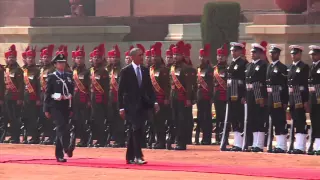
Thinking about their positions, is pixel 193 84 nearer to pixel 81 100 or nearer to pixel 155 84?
pixel 155 84

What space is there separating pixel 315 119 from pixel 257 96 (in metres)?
1.39

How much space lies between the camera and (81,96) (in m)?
31.5

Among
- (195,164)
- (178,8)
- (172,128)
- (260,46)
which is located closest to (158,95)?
(172,128)

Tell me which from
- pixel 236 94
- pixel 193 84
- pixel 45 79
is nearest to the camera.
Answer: pixel 236 94

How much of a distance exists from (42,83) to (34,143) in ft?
4.38

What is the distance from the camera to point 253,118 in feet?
94.9

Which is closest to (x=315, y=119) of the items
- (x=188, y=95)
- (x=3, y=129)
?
(x=188, y=95)

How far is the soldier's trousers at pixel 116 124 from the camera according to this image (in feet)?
102

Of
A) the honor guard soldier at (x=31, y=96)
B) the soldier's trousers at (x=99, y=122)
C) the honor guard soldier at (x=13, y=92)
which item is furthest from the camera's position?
the honor guard soldier at (x=13, y=92)

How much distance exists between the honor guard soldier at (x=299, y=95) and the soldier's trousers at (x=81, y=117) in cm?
527

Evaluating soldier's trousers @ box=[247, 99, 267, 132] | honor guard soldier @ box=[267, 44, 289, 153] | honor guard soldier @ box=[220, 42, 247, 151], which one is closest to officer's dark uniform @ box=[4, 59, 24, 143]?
honor guard soldier @ box=[220, 42, 247, 151]

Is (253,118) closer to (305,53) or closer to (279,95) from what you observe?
(279,95)

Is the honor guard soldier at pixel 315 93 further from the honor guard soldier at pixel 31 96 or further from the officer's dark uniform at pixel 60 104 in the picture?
the honor guard soldier at pixel 31 96

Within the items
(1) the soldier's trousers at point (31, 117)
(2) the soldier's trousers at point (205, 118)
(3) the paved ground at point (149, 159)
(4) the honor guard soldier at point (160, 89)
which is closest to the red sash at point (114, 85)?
(4) the honor guard soldier at point (160, 89)
